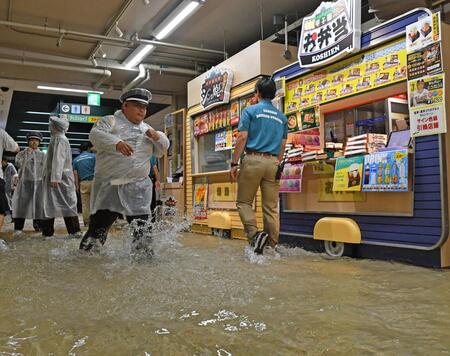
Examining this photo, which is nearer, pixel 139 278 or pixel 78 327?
pixel 78 327

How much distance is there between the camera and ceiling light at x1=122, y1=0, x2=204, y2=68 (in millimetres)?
5883

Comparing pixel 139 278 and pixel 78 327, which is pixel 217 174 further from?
pixel 78 327

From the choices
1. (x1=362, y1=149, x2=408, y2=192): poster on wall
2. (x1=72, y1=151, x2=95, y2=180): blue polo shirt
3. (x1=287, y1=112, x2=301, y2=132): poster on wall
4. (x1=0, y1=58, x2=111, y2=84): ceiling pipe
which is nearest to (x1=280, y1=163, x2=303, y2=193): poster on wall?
(x1=287, y1=112, x2=301, y2=132): poster on wall

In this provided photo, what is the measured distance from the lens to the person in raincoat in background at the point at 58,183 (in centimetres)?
483

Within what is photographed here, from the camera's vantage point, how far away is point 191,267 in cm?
292

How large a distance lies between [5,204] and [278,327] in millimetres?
3515

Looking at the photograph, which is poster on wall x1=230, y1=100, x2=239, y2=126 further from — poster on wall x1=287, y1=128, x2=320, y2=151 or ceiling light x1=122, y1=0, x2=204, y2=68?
ceiling light x1=122, y1=0, x2=204, y2=68

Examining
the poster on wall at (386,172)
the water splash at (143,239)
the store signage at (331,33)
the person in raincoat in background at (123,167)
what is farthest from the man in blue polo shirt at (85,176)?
the poster on wall at (386,172)

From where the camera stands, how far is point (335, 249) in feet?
12.3

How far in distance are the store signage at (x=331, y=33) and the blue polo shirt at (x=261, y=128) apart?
0.85 m

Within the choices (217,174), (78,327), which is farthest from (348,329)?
(217,174)

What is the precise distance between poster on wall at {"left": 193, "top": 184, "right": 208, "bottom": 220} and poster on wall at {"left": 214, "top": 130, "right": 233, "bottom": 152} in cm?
61

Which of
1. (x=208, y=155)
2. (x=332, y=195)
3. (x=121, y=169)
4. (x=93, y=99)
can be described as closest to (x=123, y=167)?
(x=121, y=169)

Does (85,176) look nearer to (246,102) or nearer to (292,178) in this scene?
(246,102)
